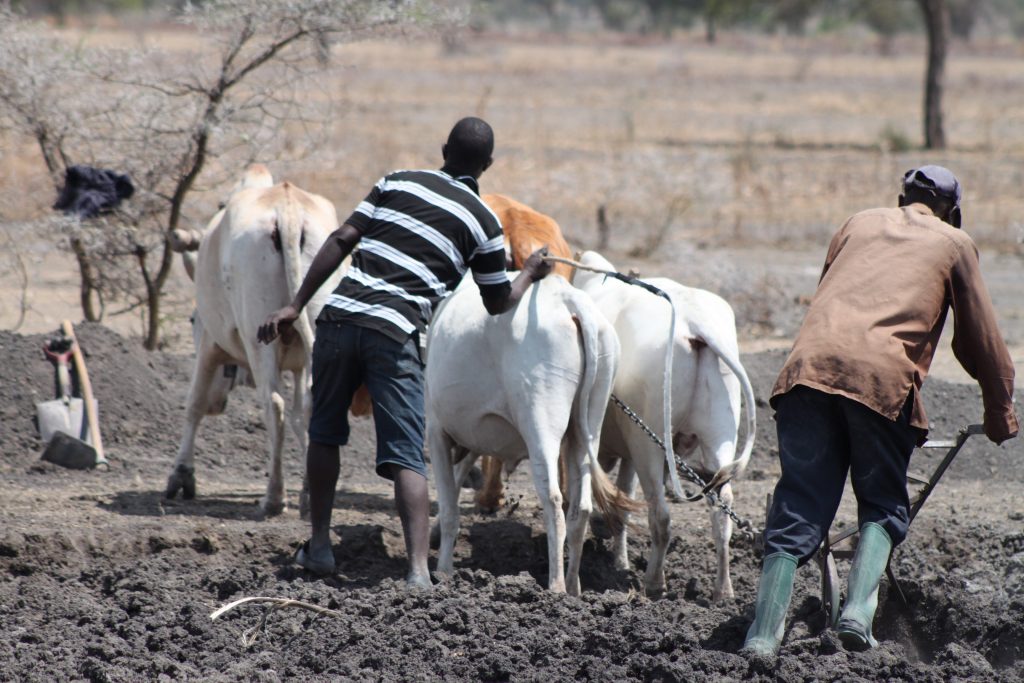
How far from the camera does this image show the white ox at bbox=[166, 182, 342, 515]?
25.0 ft

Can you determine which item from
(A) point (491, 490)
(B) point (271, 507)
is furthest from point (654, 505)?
(B) point (271, 507)

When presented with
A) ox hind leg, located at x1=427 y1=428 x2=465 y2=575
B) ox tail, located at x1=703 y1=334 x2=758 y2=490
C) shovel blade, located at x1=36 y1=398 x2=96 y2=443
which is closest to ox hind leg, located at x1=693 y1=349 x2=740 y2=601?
ox tail, located at x1=703 y1=334 x2=758 y2=490

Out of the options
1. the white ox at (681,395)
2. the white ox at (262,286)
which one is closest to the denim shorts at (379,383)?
the white ox at (681,395)

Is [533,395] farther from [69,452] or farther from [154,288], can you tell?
[154,288]

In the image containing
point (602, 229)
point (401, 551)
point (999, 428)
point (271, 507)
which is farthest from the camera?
point (602, 229)

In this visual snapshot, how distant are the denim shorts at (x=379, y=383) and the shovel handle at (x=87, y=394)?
3.00 metres

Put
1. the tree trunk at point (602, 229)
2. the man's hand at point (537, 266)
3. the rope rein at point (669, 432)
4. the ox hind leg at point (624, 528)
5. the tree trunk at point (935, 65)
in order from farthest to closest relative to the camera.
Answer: the tree trunk at point (935, 65), the tree trunk at point (602, 229), the ox hind leg at point (624, 528), the man's hand at point (537, 266), the rope rein at point (669, 432)

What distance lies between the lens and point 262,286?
762 cm

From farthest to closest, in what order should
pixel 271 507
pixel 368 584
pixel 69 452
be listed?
pixel 69 452, pixel 271 507, pixel 368 584

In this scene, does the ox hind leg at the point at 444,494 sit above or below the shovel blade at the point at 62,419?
above

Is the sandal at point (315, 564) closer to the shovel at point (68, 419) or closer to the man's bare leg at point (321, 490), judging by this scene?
the man's bare leg at point (321, 490)

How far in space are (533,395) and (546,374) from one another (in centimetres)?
11

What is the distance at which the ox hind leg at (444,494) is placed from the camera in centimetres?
654

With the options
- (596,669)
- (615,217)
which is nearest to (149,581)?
(596,669)
